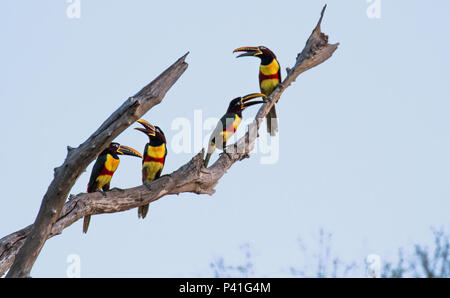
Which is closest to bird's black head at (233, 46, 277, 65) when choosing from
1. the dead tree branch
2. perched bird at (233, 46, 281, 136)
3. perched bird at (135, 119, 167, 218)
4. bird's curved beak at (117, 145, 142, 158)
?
perched bird at (233, 46, 281, 136)

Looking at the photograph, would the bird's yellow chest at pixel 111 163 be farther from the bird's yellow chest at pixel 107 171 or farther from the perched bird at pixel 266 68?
the perched bird at pixel 266 68

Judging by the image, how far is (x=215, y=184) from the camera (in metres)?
8.92

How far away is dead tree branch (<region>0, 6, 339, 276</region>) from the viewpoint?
659 centimetres

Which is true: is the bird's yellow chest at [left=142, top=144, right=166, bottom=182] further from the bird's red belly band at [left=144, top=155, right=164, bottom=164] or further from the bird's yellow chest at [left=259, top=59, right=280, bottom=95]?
the bird's yellow chest at [left=259, top=59, right=280, bottom=95]

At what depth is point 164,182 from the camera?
854 cm

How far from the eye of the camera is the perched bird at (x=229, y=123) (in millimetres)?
9766

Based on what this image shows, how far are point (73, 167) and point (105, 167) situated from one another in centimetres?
356

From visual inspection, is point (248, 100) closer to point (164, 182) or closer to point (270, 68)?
point (270, 68)

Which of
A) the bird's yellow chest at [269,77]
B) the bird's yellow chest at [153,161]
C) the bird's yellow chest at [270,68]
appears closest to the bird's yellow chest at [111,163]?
the bird's yellow chest at [153,161]

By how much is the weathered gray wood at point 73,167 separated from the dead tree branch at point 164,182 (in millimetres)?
10
